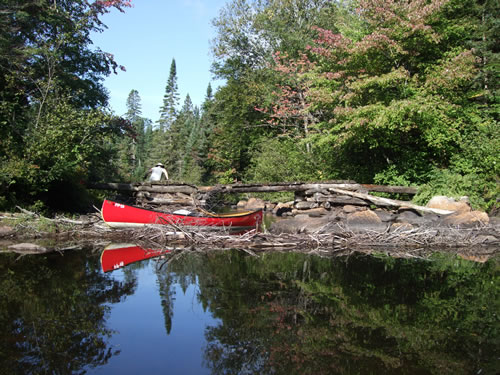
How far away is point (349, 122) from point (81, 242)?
1039 centimetres

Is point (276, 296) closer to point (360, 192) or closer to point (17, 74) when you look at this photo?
point (360, 192)

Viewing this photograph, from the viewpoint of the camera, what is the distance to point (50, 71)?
42.2 ft

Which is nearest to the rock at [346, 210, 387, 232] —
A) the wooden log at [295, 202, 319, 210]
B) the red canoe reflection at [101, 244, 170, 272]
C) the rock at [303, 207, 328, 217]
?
the rock at [303, 207, 328, 217]

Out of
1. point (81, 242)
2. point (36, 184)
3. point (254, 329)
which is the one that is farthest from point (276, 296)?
point (36, 184)

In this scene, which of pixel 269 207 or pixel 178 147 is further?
pixel 178 147

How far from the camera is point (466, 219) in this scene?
10703 mm

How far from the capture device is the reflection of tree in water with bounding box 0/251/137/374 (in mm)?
3618

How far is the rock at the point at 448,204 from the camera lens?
39.3 ft

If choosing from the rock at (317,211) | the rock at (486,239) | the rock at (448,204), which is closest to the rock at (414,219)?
the rock at (448,204)

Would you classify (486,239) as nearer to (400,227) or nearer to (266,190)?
(400,227)

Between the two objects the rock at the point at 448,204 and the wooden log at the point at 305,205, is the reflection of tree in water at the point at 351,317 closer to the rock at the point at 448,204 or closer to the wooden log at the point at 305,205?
the rock at the point at 448,204

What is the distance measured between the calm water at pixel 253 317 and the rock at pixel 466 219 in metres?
2.98

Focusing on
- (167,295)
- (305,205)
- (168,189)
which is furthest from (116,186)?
(167,295)

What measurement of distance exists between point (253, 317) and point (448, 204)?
32.2ft
